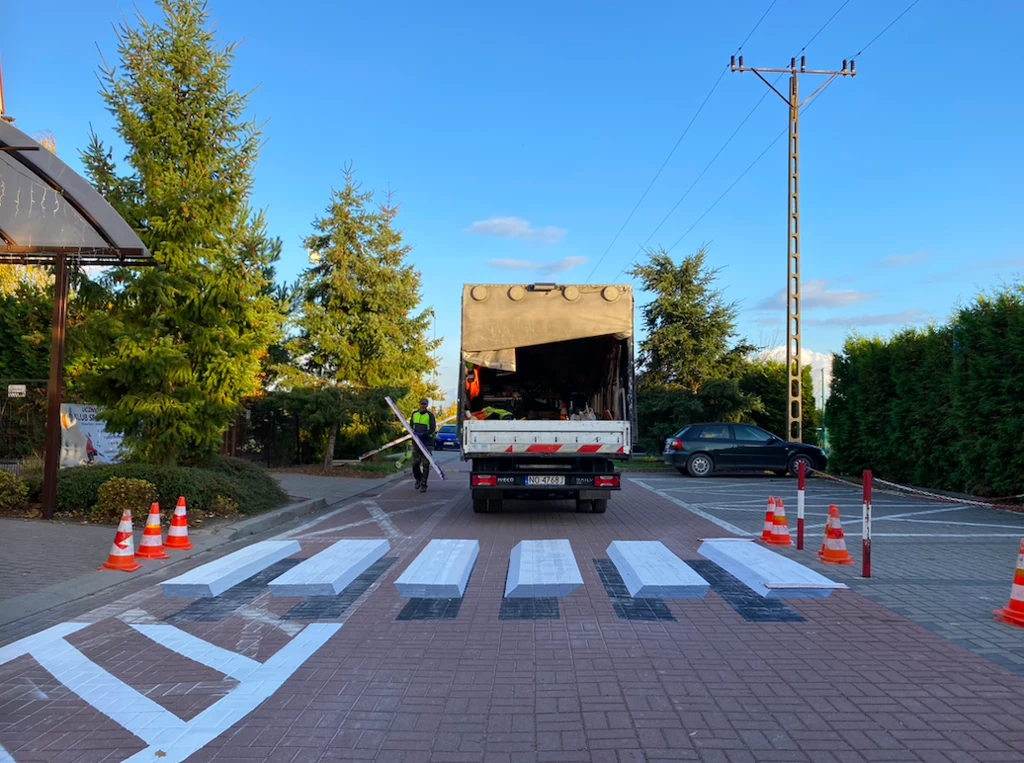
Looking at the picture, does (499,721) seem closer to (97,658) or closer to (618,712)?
(618,712)

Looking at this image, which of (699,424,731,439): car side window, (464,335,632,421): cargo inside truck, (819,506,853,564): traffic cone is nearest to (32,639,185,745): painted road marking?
(819,506,853,564): traffic cone

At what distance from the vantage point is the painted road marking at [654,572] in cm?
644

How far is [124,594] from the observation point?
282 inches

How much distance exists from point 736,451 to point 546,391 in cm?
893

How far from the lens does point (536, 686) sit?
4.65m

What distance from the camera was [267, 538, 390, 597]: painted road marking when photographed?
6762 mm

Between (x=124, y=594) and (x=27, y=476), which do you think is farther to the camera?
(x=27, y=476)

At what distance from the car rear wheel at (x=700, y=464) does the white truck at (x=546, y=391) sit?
7.88 meters

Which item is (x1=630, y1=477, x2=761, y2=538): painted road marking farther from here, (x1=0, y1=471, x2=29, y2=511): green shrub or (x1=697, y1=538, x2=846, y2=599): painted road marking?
(x1=0, y1=471, x2=29, y2=511): green shrub

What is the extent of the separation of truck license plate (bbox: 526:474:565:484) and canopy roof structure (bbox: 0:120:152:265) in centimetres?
630

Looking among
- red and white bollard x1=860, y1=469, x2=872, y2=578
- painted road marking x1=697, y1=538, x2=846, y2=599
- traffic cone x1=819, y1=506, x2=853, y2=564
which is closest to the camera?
painted road marking x1=697, y1=538, x2=846, y2=599

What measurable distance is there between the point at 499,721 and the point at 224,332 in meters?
10.3

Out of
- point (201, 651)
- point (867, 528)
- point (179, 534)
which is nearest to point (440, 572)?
point (201, 651)

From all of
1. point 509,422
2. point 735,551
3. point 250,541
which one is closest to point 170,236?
point 250,541
